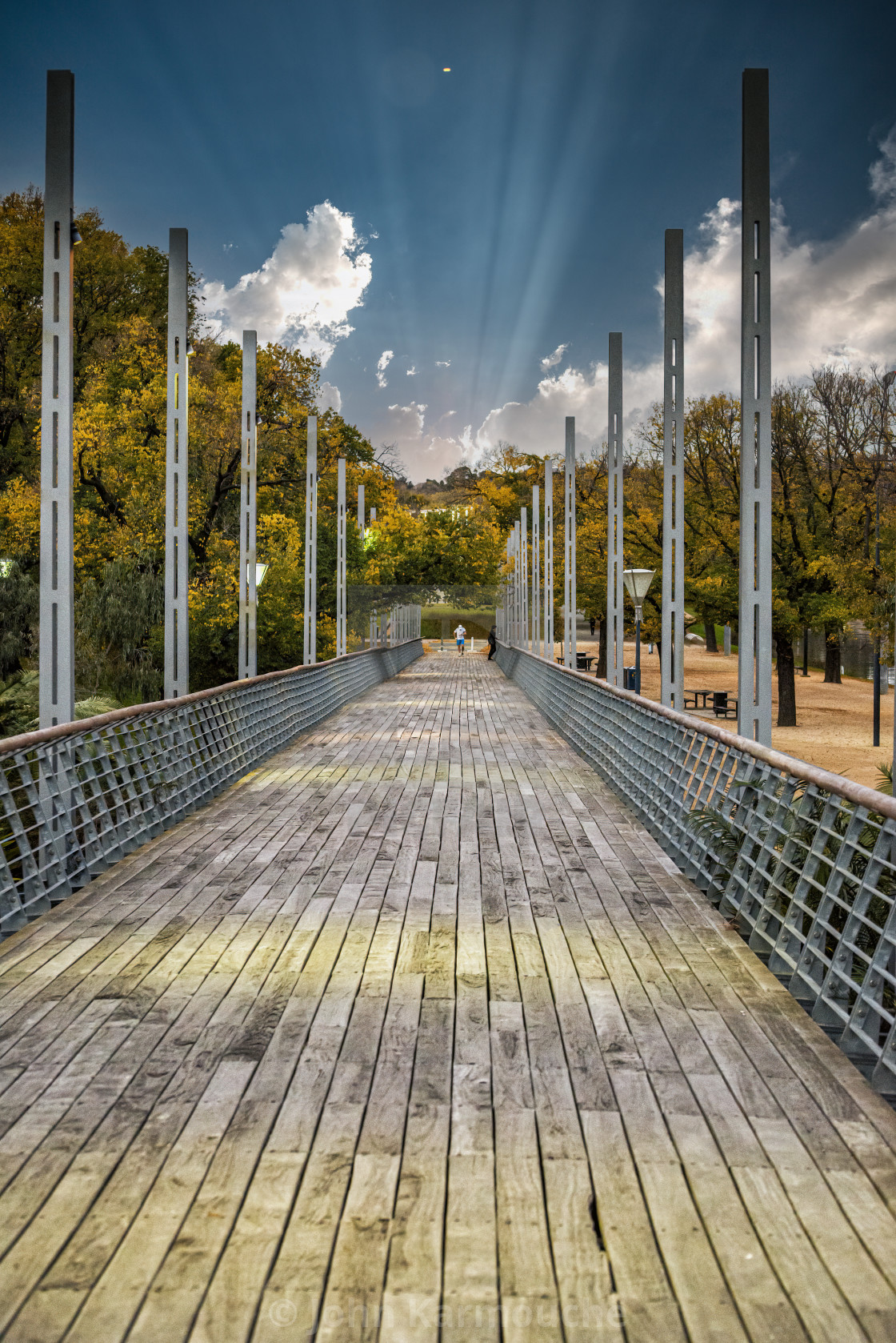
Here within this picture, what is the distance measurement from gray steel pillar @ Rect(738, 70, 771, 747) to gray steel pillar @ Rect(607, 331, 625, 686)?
7.72 m

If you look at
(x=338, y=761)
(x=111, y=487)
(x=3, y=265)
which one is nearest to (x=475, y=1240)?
(x=338, y=761)

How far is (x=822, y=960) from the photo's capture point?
4.27 meters

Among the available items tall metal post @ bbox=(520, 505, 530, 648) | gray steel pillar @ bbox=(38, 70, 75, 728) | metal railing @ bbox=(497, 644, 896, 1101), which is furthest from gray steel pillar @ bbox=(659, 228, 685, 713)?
tall metal post @ bbox=(520, 505, 530, 648)

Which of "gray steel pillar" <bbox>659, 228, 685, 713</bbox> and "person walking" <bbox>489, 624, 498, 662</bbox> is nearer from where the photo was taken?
"gray steel pillar" <bbox>659, 228, 685, 713</bbox>

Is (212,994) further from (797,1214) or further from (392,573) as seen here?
(392,573)

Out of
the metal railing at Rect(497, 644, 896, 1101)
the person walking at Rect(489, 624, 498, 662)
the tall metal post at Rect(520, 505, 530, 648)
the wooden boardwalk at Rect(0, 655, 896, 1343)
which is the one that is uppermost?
the tall metal post at Rect(520, 505, 530, 648)

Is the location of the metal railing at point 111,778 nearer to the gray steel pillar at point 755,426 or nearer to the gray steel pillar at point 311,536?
the gray steel pillar at point 755,426

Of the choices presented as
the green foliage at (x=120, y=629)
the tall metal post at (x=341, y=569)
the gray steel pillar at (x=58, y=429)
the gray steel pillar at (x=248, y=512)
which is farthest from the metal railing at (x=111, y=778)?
the tall metal post at (x=341, y=569)

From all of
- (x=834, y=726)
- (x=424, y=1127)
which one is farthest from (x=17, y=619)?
(x=424, y=1127)

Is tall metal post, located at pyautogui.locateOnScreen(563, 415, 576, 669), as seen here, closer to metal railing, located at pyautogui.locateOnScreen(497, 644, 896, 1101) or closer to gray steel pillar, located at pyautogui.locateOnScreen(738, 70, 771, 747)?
metal railing, located at pyautogui.locateOnScreen(497, 644, 896, 1101)

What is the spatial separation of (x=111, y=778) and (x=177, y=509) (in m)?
4.59

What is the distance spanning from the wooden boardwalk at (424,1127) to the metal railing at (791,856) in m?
0.14

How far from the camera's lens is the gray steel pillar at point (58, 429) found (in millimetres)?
6902

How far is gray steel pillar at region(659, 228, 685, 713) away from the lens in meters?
11.5
